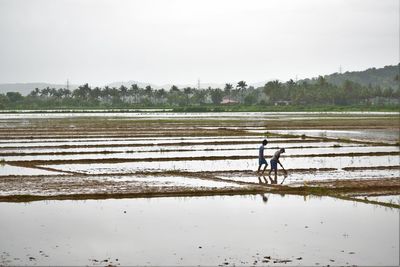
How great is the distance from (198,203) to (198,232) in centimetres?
288

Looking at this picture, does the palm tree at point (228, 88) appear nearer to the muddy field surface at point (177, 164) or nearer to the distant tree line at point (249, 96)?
the distant tree line at point (249, 96)

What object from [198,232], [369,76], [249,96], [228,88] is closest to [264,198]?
[198,232]

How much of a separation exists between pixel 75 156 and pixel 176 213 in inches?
505

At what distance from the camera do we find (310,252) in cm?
897

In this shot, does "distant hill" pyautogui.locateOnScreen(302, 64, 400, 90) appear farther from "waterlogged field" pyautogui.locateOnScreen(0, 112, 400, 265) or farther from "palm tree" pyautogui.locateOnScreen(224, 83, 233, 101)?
"waterlogged field" pyautogui.locateOnScreen(0, 112, 400, 265)

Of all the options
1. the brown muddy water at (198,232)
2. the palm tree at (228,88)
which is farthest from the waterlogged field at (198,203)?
the palm tree at (228,88)

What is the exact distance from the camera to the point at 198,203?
13273mm

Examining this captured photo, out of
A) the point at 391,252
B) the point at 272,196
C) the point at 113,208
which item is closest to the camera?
the point at 391,252

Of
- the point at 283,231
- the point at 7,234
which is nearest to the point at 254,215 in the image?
the point at 283,231

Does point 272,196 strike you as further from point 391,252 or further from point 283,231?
point 391,252

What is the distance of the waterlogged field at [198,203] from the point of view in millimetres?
9000

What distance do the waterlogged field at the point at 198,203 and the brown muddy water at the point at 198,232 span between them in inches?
0.8

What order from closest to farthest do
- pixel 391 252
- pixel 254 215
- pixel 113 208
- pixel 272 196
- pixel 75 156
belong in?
pixel 391 252, pixel 254 215, pixel 113 208, pixel 272 196, pixel 75 156

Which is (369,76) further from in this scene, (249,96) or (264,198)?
(264,198)
